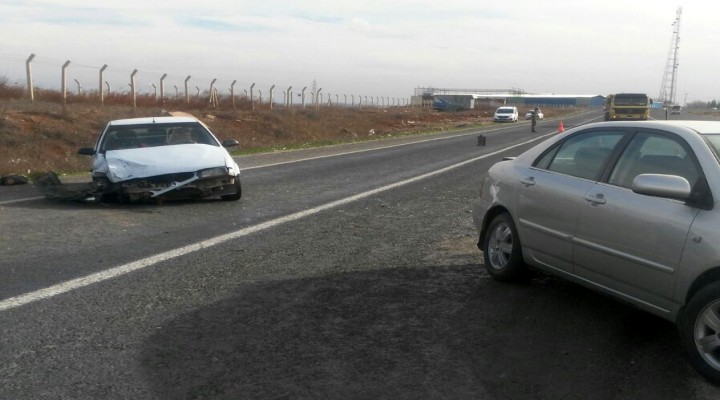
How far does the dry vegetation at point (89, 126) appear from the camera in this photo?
77.8ft

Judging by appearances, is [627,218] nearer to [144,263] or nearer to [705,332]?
[705,332]

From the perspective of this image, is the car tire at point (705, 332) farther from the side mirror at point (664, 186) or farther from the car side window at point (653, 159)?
the car side window at point (653, 159)

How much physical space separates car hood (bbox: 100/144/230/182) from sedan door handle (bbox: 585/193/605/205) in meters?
7.35

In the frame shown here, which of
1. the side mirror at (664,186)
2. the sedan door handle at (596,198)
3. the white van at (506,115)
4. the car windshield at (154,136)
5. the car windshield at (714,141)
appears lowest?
the white van at (506,115)

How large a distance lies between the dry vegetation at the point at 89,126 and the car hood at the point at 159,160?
263 inches

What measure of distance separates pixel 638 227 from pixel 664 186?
1.32ft

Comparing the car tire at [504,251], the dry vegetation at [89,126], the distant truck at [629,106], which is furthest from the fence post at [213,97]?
the car tire at [504,251]

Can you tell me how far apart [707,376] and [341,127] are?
136 feet

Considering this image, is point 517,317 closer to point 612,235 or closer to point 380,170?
point 612,235

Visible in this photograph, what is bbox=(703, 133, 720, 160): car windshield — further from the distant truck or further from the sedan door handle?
the distant truck

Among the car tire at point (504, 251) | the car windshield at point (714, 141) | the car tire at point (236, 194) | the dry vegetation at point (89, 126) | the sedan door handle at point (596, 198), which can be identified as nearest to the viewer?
the car windshield at point (714, 141)

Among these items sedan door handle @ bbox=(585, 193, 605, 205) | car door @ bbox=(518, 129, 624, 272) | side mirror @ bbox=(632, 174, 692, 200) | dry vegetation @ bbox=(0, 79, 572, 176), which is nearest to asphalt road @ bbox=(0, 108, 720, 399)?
car door @ bbox=(518, 129, 624, 272)

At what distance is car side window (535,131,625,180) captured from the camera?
234 inches

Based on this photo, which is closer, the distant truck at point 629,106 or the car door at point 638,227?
A: the car door at point 638,227
